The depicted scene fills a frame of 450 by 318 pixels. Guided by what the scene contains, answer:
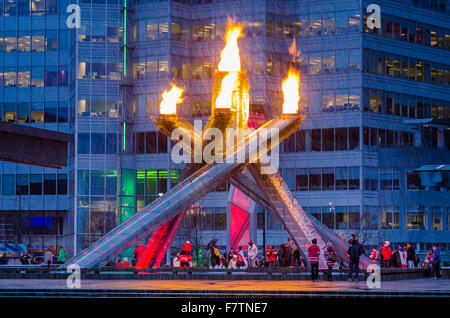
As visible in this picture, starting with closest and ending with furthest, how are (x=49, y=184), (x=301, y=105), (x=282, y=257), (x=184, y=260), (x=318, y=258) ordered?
(x=318, y=258) → (x=184, y=260) → (x=282, y=257) → (x=301, y=105) → (x=49, y=184)

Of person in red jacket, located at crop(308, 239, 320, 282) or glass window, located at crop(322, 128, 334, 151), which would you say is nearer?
person in red jacket, located at crop(308, 239, 320, 282)

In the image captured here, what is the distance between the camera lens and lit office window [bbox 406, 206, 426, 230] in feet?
265

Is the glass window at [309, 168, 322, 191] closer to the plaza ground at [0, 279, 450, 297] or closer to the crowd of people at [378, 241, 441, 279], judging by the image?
the crowd of people at [378, 241, 441, 279]

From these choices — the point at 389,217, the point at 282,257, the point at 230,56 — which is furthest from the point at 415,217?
the point at 230,56

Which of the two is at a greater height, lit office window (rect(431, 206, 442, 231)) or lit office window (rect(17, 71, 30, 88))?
lit office window (rect(17, 71, 30, 88))

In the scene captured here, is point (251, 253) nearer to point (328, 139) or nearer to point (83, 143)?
point (328, 139)

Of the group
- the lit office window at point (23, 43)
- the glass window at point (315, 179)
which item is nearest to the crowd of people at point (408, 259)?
the glass window at point (315, 179)

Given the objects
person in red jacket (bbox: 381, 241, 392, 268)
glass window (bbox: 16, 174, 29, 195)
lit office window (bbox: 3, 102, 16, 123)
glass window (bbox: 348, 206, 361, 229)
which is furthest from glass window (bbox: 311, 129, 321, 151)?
person in red jacket (bbox: 381, 241, 392, 268)

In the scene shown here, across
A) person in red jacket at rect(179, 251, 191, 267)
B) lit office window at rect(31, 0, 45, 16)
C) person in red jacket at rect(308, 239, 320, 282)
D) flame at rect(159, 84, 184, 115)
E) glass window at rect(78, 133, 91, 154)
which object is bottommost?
person in red jacket at rect(179, 251, 191, 267)

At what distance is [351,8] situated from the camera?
8175cm

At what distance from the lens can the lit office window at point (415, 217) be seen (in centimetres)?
8081

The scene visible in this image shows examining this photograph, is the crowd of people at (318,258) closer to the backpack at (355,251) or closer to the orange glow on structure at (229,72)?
the backpack at (355,251)

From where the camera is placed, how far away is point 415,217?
81062 mm

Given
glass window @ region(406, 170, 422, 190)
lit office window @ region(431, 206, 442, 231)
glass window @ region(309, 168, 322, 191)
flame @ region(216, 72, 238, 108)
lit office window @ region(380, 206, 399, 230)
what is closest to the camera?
flame @ region(216, 72, 238, 108)
